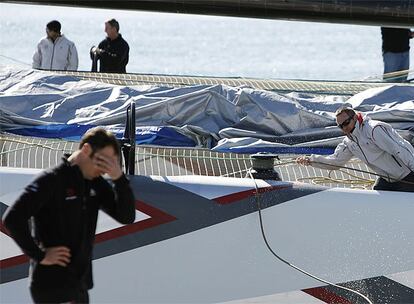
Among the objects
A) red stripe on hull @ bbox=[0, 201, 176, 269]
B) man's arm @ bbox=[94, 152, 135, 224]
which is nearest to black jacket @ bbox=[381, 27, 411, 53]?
red stripe on hull @ bbox=[0, 201, 176, 269]

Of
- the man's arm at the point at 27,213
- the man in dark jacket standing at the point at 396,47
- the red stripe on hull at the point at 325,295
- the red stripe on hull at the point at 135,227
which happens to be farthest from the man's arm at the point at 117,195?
the man in dark jacket standing at the point at 396,47

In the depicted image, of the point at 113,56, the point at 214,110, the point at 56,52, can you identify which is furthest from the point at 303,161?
the point at 56,52

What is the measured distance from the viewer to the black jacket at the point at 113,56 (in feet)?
32.6

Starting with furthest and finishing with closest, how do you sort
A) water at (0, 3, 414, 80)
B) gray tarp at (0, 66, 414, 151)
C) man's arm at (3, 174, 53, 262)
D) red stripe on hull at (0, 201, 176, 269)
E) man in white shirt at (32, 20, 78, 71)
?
water at (0, 3, 414, 80), man in white shirt at (32, 20, 78, 71), gray tarp at (0, 66, 414, 151), red stripe on hull at (0, 201, 176, 269), man's arm at (3, 174, 53, 262)

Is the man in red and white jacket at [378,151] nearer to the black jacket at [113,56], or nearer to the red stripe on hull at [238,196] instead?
the red stripe on hull at [238,196]

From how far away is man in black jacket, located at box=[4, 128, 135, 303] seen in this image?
13.9 ft

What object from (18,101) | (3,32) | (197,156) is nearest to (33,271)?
(197,156)

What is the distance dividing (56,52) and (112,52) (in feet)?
1.55

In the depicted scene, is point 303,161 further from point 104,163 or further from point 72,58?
point 72,58

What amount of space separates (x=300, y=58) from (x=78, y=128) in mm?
23702

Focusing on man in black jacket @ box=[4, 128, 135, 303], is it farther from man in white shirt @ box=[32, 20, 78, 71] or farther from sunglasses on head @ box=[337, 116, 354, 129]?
man in white shirt @ box=[32, 20, 78, 71]

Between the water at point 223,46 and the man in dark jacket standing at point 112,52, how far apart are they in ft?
31.4

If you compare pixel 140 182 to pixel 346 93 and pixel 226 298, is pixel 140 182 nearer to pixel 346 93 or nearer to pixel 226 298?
pixel 226 298

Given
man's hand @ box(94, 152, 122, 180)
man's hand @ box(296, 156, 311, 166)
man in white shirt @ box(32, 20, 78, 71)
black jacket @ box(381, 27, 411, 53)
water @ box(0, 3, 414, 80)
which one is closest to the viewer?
man's hand @ box(94, 152, 122, 180)
